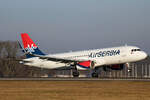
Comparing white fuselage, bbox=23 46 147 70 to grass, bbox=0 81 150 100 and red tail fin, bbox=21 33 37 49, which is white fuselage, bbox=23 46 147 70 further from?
grass, bbox=0 81 150 100

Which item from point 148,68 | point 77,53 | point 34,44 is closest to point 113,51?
point 77,53

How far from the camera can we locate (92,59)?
2258 inches

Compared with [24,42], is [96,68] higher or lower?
lower

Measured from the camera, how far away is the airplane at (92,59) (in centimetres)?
5562

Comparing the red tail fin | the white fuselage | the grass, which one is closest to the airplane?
the white fuselage

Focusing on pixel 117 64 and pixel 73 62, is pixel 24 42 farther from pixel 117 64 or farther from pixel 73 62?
pixel 117 64

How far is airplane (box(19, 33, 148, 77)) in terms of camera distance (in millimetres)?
55625

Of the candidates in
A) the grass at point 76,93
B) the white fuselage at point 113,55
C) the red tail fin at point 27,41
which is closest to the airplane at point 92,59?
the white fuselage at point 113,55

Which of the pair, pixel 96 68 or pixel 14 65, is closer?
pixel 96 68

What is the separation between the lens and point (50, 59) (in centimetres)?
5925

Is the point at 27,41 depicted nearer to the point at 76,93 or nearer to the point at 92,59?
the point at 92,59

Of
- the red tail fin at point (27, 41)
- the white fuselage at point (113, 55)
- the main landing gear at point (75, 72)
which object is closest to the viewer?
the white fuselage at point (113, 55)

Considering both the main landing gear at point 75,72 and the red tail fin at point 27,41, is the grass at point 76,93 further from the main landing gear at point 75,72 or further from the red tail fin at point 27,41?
the red tail fin at point 27,41

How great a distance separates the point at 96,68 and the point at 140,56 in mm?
7424
